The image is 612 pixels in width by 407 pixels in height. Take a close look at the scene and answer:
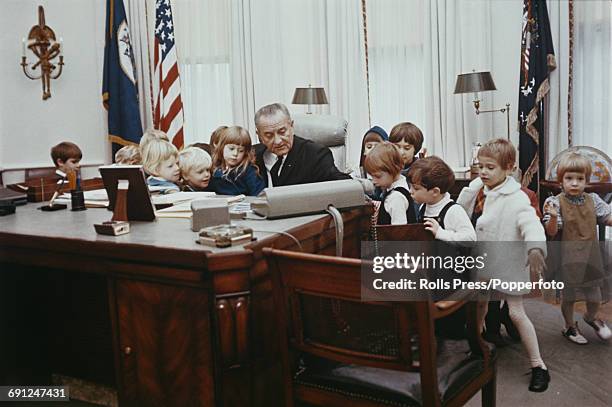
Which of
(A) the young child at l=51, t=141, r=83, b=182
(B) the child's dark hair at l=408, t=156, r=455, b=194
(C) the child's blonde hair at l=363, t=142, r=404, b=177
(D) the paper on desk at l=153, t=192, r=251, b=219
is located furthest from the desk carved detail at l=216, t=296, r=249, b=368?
(A) the young child at l=51, t=141, r=83, b=182

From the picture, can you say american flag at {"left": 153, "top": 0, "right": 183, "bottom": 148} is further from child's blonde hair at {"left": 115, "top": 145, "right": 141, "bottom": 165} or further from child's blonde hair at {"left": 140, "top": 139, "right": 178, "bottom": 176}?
child's blonde hair at {"left": 140, "top": 139, "right": 178, "bottom": 176}

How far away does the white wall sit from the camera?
579 centimetres

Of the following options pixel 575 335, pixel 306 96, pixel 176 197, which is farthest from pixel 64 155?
pixel 575 335

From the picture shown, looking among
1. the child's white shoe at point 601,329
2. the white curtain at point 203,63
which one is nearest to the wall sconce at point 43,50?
the white curtain at point 203,63

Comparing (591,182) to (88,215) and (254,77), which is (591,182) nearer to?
(88,215)

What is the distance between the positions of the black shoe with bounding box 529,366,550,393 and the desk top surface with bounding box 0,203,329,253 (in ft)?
4.82

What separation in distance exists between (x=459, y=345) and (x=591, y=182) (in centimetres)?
239

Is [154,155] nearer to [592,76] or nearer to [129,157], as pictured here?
[129,157]

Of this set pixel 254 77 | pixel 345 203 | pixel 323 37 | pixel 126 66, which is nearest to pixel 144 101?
pixel 126 66

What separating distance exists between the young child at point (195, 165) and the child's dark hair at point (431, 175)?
1.09m

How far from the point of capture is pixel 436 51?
19.0ft

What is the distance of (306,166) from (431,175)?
0.83 meters

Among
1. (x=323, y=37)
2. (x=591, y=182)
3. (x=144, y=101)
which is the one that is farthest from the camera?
(x=144, y=101)

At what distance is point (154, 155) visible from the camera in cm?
288
